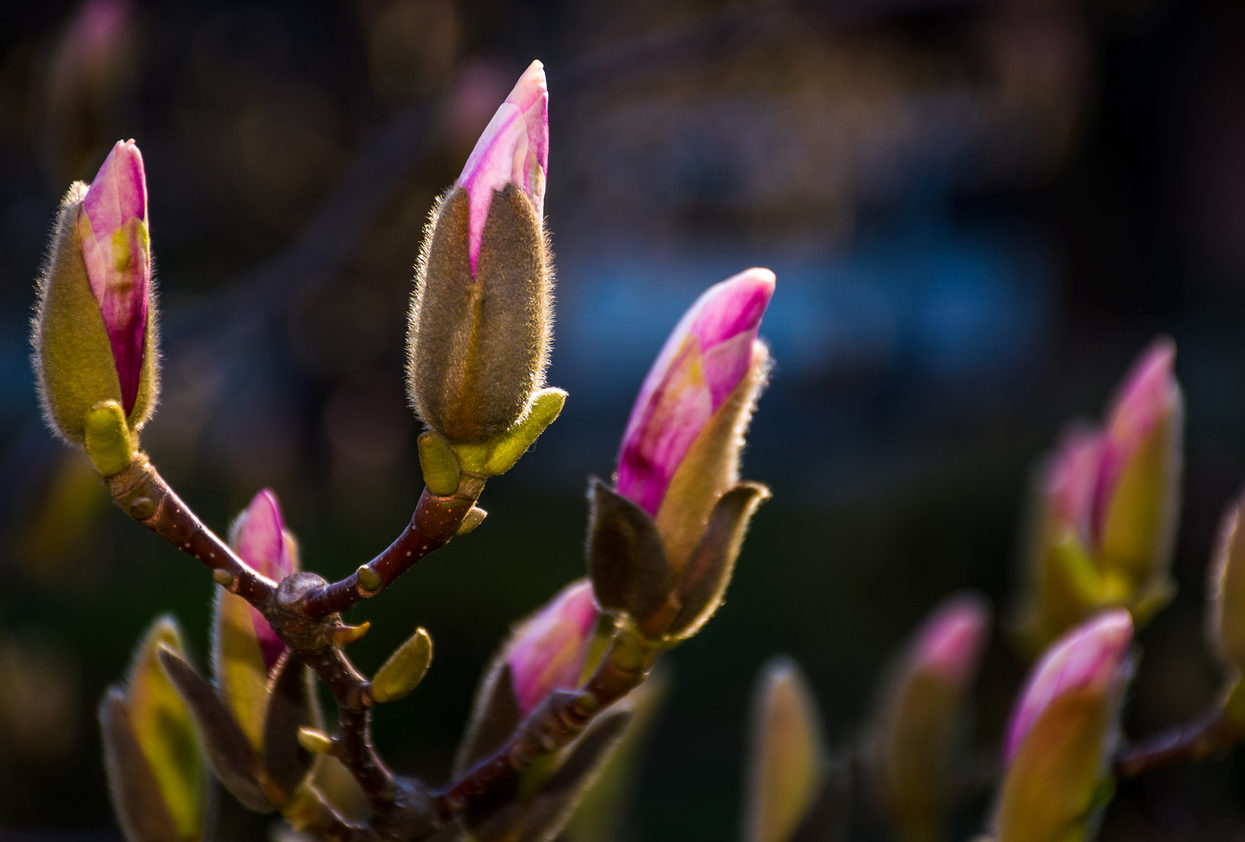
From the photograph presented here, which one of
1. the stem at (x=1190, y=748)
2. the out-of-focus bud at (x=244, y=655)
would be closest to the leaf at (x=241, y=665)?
the out-of-focus bud at (x=244, y=655)

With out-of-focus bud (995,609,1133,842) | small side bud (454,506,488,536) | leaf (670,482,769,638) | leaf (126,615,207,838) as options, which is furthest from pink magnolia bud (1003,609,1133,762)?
leaf (126,615,207,838)

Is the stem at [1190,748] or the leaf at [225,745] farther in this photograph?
the stem at [1190,748]

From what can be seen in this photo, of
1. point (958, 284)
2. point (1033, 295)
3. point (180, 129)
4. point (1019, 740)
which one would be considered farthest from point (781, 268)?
point (1019, 740)

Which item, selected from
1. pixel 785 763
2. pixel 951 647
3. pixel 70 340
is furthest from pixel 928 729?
pixel 70 340

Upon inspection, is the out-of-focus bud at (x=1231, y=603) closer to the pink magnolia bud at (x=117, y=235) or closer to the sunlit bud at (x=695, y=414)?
the sunlit bud at (x=695, y=414)

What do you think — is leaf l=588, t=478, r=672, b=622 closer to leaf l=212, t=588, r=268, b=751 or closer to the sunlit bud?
the sunlit bud

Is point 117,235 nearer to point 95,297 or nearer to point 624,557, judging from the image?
point 95,297
